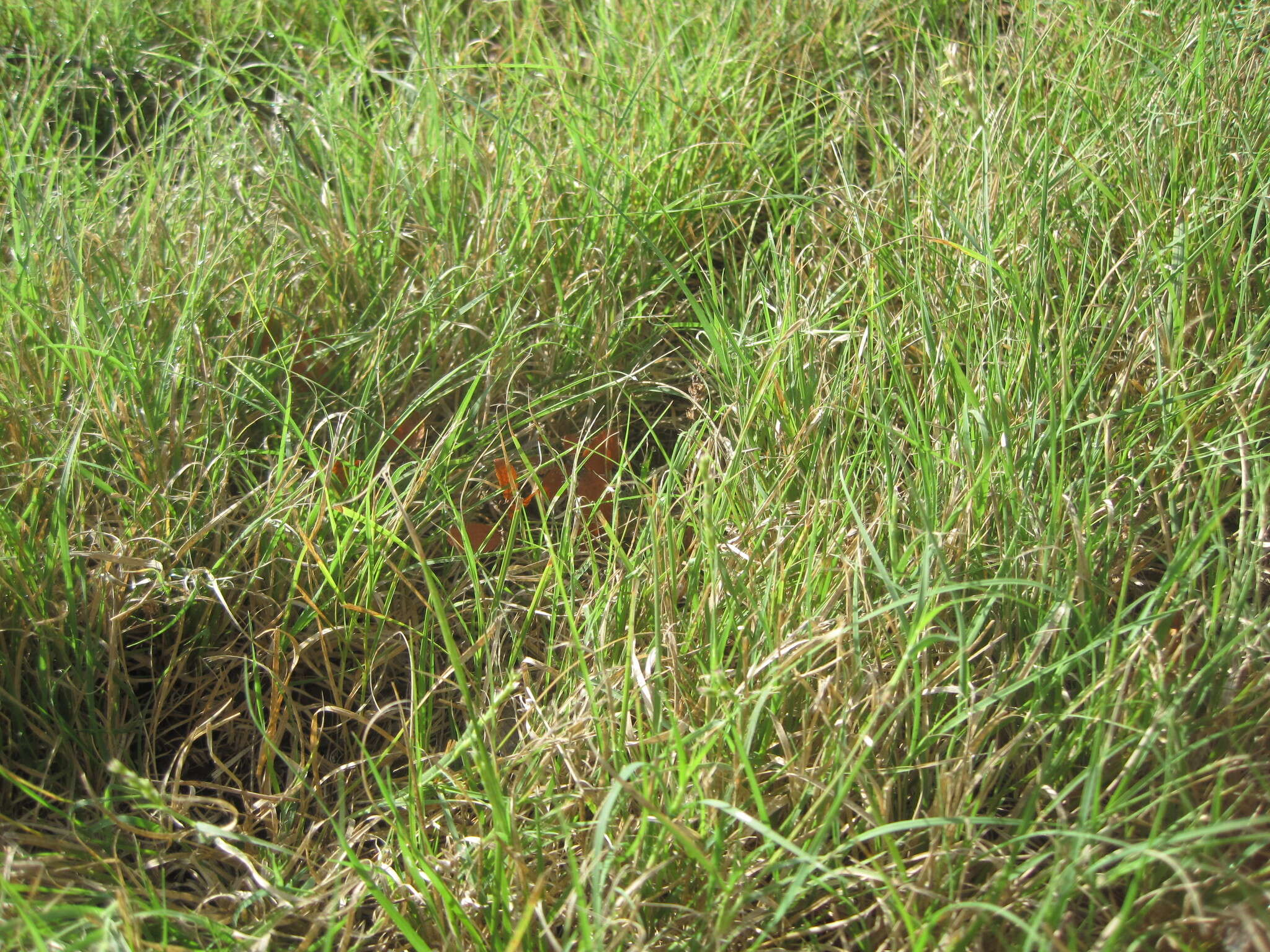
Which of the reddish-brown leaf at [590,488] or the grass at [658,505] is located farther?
the reddish-brown leaf at [590,488]

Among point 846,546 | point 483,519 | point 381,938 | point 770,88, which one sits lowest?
point 381,938

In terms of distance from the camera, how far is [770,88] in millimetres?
2338

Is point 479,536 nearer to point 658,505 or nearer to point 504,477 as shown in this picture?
point 504,477

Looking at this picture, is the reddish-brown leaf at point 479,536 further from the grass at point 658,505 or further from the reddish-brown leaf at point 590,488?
the reddish-brown leaf at point 590,488

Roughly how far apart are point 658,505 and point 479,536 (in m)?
0.29

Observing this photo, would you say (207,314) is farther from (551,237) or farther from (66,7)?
(66,7)

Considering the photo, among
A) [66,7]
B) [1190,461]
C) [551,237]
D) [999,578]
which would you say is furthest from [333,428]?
[66,7]

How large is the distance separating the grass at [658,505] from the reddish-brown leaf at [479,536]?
0.05ft

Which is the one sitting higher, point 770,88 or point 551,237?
point 770,88

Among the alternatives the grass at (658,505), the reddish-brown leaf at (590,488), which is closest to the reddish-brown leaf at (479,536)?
the grass at (658,505)

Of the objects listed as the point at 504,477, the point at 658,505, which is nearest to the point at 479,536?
the point at 504,477

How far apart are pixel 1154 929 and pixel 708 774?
428 mm

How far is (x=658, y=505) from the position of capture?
1.48 metres

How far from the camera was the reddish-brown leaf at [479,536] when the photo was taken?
1559 millimetres
